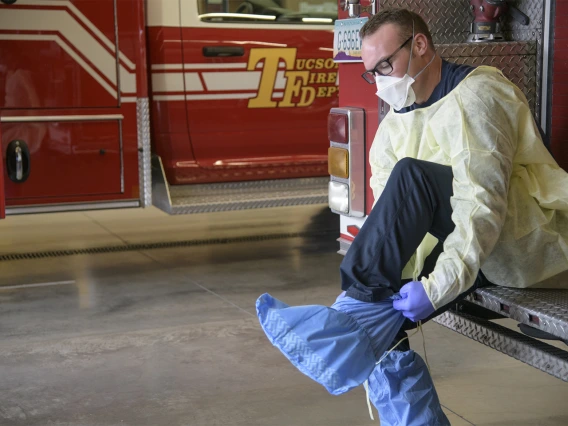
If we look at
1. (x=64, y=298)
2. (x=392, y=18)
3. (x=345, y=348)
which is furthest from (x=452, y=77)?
(x=64, y=298)

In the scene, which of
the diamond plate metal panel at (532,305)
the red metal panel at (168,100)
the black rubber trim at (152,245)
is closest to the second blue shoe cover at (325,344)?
the diamond plate metal panel at (532,305)

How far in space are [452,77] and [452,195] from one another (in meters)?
0.43

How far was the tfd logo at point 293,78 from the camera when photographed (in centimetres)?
597

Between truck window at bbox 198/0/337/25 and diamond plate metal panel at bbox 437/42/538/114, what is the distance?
100 inches

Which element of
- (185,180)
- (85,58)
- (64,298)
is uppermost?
(85,58)

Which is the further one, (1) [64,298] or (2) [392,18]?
(1) [64,298]

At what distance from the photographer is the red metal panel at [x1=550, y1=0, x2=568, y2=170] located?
362 centimetres

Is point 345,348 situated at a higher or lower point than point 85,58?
lower

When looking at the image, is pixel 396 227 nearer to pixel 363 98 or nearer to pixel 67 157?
pixel 363 98

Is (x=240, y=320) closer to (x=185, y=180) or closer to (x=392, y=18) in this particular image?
(x=185, y=180)

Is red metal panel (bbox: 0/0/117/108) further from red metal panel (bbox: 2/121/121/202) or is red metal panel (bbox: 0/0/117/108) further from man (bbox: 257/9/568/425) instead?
man (bbox: 257/9/568/425)

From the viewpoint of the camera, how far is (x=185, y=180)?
19.2 feet

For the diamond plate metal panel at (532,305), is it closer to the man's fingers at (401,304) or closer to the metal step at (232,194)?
the man's fingers at (401,304)

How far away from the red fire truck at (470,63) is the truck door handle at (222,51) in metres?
1.61
